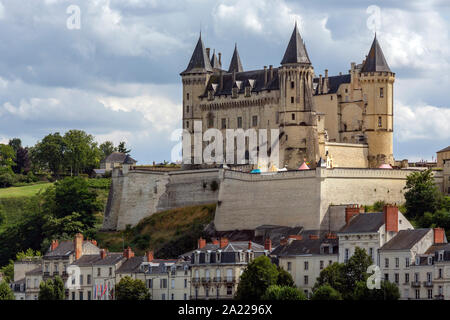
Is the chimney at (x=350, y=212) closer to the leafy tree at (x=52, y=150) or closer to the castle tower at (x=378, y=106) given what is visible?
the castle tower at (x=378, y=106)

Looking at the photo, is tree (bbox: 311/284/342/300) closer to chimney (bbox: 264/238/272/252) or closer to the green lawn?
chimney (bbox: 264/238/272/252)

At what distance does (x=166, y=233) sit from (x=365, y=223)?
26.2m

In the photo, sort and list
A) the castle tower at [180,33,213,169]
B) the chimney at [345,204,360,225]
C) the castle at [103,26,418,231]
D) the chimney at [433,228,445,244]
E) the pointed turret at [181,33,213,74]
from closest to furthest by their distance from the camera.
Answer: the chimney at [433,228,445,244] < the chimney at [345,204,360,225] < the castle at [103,26,418,231] < the castle tower at [180,33,213,169] < the pointed turret at [181,33,213,74]

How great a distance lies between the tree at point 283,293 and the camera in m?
88.2

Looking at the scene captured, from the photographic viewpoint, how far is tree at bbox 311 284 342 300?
3433 inches

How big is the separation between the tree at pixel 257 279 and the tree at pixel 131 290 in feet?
22.5

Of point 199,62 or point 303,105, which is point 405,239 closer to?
point 303,105

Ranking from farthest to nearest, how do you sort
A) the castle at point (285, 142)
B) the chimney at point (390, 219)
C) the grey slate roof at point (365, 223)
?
the castle at point (285, 142) < the grey slate roof at point (365, 223) < the chimney at point (390, 219)

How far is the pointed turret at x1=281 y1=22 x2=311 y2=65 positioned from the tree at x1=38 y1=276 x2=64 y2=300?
30958 mm

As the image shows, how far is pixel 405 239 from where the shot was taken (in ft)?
303

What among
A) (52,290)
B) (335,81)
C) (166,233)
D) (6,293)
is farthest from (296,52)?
(6,293)

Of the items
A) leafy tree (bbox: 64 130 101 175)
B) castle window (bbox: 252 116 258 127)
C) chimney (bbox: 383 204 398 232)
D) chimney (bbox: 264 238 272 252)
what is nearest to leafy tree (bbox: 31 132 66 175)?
leafy tree (bbox: 64 130 101 175)

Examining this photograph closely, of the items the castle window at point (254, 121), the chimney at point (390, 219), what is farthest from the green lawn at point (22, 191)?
the chimney at point (390, 219)
